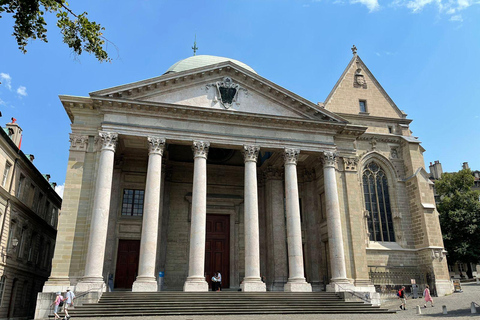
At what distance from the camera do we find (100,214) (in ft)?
67.2

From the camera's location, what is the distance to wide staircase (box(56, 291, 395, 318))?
17.2m

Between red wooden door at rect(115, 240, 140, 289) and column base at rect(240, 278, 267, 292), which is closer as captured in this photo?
column base at rect(240, 278, 267, 292)

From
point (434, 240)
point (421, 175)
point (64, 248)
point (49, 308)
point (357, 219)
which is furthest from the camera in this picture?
point (421, 175)

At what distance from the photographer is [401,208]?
29359 millimetres

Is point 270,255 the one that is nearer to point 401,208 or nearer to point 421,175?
point 401,208

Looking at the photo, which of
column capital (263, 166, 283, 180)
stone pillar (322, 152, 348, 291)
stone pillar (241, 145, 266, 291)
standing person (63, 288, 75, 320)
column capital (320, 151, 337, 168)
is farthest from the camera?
column capital (263, 166, 283, 180)

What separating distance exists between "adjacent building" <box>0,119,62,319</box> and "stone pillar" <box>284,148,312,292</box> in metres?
18.0

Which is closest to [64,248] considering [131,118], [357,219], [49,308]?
[49,308]

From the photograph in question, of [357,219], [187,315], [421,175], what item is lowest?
[187,315]

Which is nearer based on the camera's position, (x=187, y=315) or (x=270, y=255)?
(x=187, y=315)

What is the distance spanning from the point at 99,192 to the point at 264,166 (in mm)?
13197

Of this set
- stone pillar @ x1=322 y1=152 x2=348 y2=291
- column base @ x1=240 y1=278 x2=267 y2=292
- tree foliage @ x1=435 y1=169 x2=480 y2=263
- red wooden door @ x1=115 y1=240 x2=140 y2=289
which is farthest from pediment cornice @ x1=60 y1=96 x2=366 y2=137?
tree foliage @ x1=435 y1=169 x2=480 y2=263

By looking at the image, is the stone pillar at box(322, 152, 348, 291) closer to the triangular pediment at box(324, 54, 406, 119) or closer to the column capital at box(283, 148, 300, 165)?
the column capital at box(283, 148, 300, 165)

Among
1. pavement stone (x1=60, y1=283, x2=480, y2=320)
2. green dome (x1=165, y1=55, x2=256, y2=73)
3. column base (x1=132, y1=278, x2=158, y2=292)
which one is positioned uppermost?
green dome (x1=165, y1=55, x2=256, y2=73)
